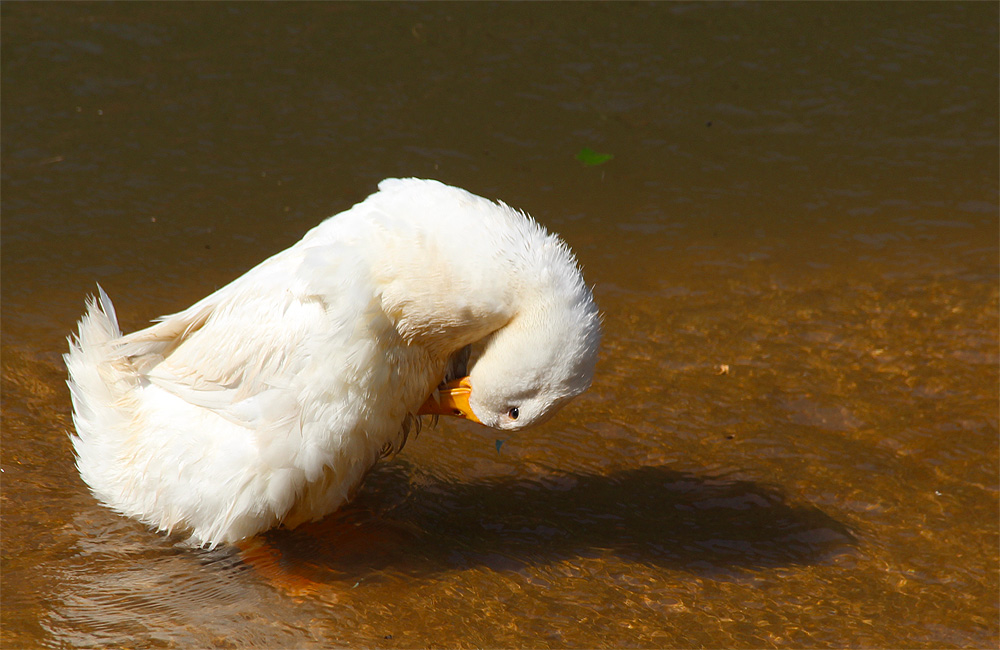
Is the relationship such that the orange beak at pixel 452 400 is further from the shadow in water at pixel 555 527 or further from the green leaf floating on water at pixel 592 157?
the green leaf floating on water at pixel 592 157

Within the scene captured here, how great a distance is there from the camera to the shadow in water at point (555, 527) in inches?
164

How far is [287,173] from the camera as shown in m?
7.19

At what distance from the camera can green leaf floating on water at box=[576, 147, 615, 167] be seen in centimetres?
766

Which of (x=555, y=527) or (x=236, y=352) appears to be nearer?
(x=236, y=352)

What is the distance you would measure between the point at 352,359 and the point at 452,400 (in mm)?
543

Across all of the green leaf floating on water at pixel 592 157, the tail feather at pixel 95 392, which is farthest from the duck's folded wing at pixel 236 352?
the green leaf floating on water at pixel 592 157

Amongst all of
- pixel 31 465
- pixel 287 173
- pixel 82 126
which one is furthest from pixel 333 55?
pixel 31 465

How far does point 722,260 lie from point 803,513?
2.51 m

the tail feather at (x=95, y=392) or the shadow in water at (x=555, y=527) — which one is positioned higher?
the tail feather at (x=95, y=392)

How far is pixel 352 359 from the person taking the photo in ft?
12.1

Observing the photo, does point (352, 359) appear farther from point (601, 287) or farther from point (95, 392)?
point (601, 287)

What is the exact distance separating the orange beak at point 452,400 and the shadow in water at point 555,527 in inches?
24.9

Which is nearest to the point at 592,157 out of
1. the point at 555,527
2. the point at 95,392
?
the point at 555,527

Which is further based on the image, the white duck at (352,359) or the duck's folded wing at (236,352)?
the duck's folded wing at (236,352)
